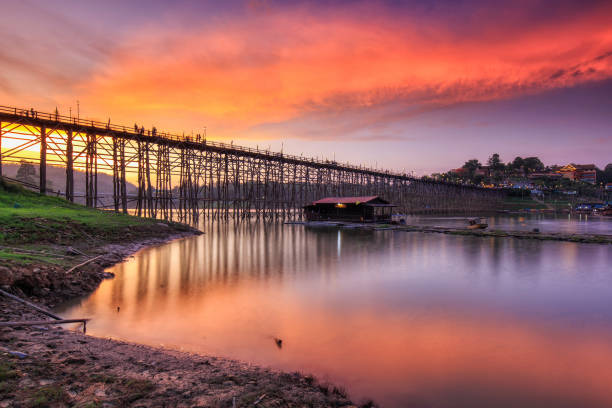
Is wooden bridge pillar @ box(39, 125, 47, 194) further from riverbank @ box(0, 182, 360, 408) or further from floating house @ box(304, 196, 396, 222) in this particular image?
floating house @ box(304, 196, 396, 222)

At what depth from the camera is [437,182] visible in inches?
4700

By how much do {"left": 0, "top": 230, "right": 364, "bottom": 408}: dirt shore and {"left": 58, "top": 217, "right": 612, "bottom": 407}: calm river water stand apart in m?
0.87

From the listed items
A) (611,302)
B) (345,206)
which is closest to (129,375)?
(611,302)

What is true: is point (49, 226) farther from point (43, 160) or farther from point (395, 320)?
point (395, 320)

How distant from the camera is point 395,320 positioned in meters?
Answer: 10.7

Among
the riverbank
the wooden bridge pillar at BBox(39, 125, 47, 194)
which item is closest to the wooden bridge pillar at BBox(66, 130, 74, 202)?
the wooden bridge pillar at BBox(39, 125, 47, 194)

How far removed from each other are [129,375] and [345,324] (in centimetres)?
626

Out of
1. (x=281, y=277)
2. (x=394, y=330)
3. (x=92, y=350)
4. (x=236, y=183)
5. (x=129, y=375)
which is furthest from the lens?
(x=236, y=183)

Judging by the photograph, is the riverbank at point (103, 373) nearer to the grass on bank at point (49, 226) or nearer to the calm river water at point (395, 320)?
the calm river water at point (395, 320)

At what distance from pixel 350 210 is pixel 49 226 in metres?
37.6

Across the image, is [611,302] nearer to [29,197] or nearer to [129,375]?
[129,375]

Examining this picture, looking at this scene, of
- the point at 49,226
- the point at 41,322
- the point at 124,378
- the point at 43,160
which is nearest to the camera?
the point at 124,378

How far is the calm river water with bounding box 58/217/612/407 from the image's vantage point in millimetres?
7008

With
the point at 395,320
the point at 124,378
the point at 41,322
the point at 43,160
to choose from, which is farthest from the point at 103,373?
the point at 43,160
